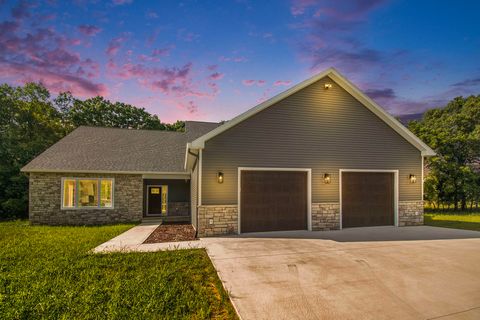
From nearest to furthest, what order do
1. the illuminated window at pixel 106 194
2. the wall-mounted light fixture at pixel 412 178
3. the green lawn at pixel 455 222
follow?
the wall-mounted light fixture at pixel 412 178 → the green lawn at pixel 455 222 → the illuminated window at pixel 106 194

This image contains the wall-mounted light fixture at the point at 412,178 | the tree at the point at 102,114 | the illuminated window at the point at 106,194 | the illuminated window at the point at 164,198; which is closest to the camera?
the wall-mounted light fixture at the point at 412,178

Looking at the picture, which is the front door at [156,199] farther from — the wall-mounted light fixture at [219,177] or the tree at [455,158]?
the tree at [455,158]

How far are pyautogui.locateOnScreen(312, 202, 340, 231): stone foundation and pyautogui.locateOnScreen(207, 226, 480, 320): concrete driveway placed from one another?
140 centimetres

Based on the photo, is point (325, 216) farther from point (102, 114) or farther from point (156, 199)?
point (102, 114)

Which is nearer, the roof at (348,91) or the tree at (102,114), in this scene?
the roof at (348,91)

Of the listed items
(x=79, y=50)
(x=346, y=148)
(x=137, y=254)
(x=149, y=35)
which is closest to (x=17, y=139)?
(x=79, y=50)

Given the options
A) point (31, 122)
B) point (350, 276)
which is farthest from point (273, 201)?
point (31, 122)

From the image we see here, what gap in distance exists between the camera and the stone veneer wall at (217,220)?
8.55 m

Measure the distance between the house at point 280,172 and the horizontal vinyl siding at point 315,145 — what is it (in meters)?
0.04

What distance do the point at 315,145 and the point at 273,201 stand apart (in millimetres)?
2885

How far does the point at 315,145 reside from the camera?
992 cm

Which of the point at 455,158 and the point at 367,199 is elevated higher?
the point at 455,158

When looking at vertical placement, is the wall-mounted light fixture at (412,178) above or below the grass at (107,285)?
above

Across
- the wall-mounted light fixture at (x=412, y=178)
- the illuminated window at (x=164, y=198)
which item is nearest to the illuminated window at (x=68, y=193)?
the illuminated window at (x=164, y=198)
